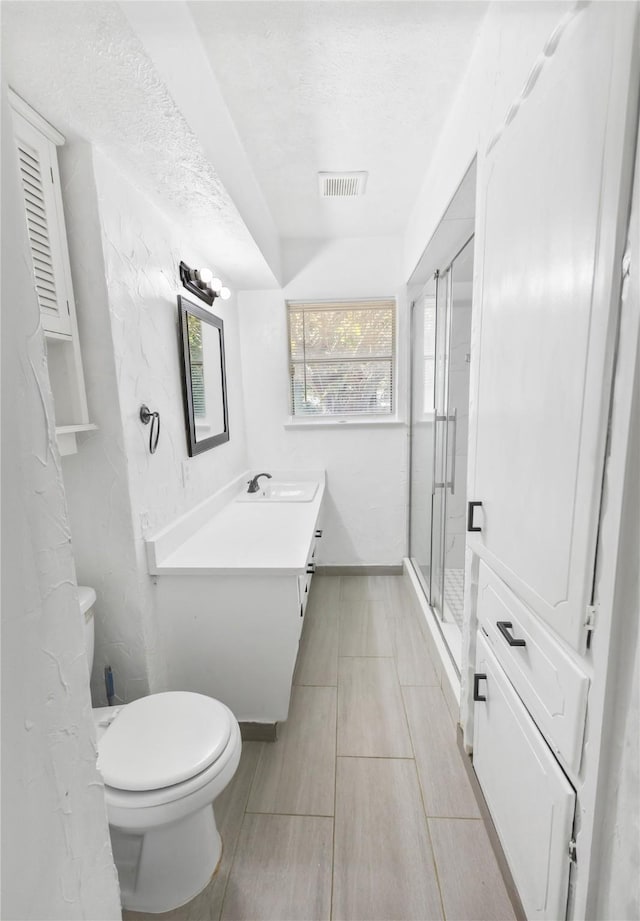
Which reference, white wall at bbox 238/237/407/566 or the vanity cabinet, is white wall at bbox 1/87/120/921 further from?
white wall at bbox 238/237/407/566

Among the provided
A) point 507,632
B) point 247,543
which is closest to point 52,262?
point 247,543

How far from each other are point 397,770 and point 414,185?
8.99 ft

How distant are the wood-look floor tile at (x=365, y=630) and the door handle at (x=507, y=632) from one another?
129 centimetres

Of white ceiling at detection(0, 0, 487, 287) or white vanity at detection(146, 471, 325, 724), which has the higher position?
white ceiling at detection(0, 0, 487, 287)

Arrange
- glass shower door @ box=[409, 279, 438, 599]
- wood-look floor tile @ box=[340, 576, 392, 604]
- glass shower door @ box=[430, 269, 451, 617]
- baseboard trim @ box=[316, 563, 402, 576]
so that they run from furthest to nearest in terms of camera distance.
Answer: baseboard trim @ box=[316, 563, 402, 576] → wood-look floor tile @ box=[340, 576, 392, 604] → glass shower door @ box=[409, 279, 438, 599] → glass shower door @ box=[430, 269, 451, 617]

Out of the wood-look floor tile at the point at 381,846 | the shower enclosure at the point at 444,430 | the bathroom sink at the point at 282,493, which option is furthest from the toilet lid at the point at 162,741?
the bathroom sink at the point at 282,493

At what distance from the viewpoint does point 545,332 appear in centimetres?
86

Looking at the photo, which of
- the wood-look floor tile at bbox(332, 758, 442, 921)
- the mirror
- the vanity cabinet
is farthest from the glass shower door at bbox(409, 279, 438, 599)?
the vanity cabinet

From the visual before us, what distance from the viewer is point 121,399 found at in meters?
1.40

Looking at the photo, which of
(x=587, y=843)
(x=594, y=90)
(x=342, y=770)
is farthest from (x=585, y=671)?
(x=342, y=770)

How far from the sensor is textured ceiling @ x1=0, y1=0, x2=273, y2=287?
0.85 meters

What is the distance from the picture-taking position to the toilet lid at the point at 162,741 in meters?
1.07

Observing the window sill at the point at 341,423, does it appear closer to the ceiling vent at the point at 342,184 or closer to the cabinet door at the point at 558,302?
the ceiling vent at the point at 342,184

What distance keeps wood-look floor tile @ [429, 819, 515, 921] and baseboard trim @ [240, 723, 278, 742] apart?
68cm
